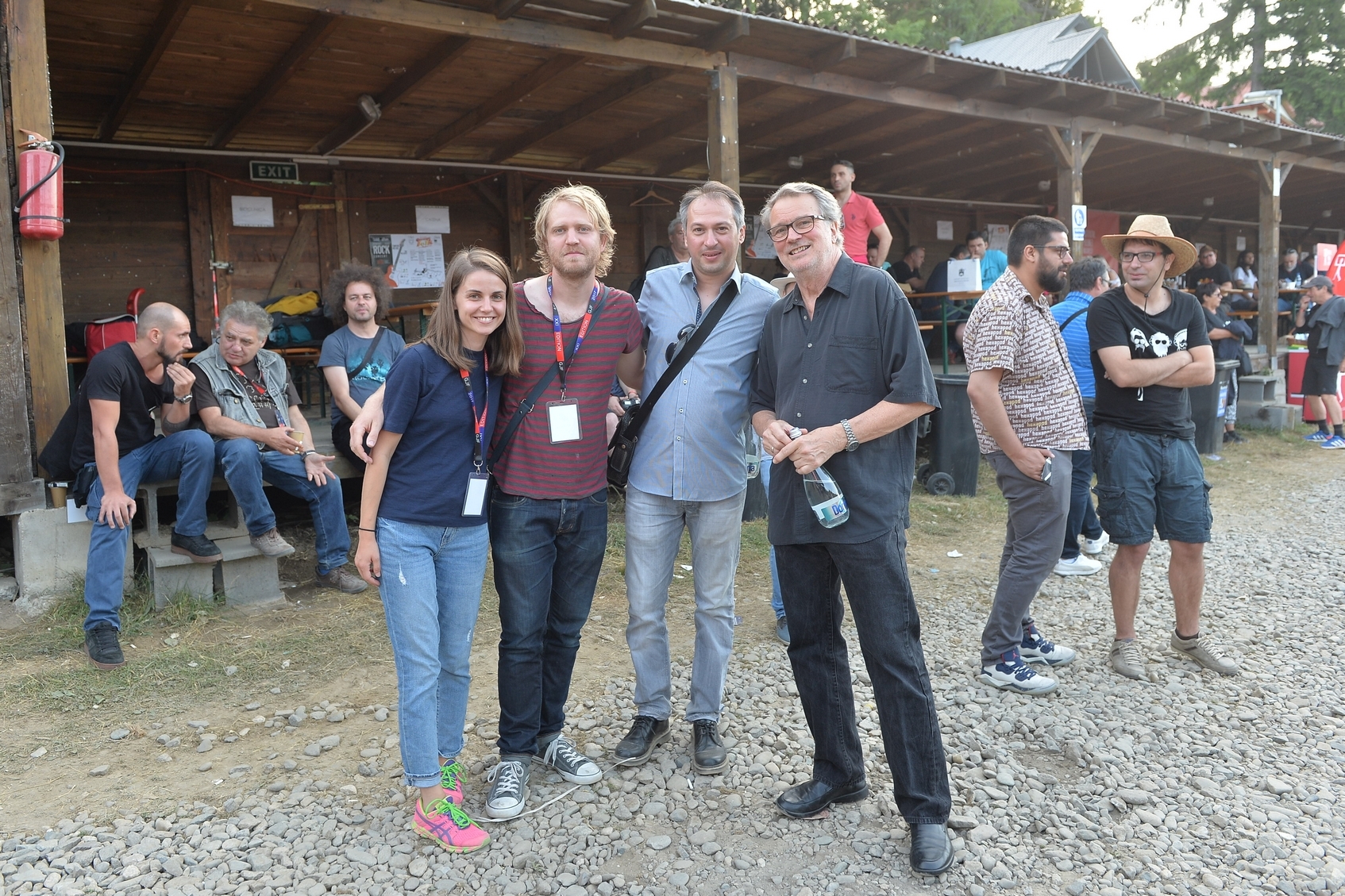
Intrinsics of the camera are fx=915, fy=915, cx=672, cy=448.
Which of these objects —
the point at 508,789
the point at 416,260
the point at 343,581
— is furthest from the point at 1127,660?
the point at 416,260

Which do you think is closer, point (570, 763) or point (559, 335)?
point (559, 335)

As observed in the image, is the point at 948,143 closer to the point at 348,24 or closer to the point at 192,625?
the point at 348,24

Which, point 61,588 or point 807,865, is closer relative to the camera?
point 807,865

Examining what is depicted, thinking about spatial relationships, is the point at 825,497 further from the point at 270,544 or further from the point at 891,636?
the point at 270,544

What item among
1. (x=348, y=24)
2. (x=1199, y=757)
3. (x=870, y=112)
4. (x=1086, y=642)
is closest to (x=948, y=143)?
(x=870, y=112)

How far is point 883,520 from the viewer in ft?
8.42

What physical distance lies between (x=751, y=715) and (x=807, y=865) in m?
1.01

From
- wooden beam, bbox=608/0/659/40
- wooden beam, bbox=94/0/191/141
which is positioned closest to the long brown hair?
wooden beam, bbox=608/0/659/40

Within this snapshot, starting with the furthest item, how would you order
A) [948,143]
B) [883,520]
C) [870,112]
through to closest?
[948,143] < [870,112] < [883,520]

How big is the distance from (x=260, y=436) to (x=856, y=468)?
362cm

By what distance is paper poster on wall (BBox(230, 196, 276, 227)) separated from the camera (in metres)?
8.79

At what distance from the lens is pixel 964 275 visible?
9.83 meters

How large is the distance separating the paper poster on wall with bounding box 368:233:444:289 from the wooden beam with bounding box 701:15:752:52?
4.04 m

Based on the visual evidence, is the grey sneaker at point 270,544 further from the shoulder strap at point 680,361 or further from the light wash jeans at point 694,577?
the shoulder strap at point 680,361
